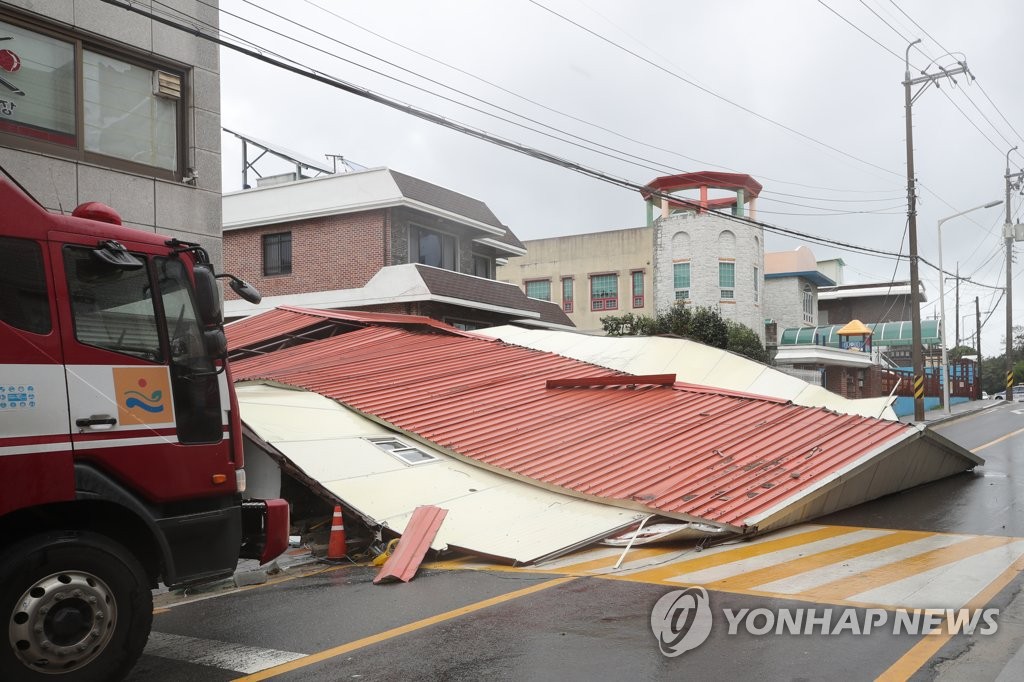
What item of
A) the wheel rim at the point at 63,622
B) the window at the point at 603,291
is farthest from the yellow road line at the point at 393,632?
the window at the point at 603,291

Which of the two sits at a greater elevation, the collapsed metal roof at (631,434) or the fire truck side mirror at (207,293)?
the fire truck side mirror at (207,293)

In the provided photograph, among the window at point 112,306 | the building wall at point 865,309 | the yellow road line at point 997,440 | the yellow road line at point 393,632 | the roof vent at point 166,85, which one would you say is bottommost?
the yellow road line at point 997,440

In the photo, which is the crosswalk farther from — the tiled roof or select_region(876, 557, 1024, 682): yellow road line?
the tiled roof

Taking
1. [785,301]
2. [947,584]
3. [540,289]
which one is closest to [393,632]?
[947,584]

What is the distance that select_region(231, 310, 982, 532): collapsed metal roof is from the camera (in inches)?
430

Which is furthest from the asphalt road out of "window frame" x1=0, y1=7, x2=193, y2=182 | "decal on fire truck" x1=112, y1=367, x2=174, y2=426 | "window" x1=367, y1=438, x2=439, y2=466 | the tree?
the tree

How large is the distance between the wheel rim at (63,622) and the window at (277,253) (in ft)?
93.2

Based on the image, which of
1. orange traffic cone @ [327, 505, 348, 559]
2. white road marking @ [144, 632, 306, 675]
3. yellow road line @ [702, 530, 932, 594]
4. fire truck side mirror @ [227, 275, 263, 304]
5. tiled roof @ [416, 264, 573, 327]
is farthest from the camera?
tiled roof @ [416, 264, 573, 327]

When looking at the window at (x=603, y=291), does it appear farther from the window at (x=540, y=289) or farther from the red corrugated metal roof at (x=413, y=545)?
the red corrugated metal roof at (x=413, y=545)

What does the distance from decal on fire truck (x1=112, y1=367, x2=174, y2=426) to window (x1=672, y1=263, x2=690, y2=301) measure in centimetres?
3913

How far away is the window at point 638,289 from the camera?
46.0 metres

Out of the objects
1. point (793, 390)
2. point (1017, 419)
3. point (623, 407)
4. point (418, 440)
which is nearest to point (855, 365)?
point (1017, 419)

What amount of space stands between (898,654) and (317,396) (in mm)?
10584

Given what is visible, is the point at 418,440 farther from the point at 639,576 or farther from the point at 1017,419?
the point at 1017,419
